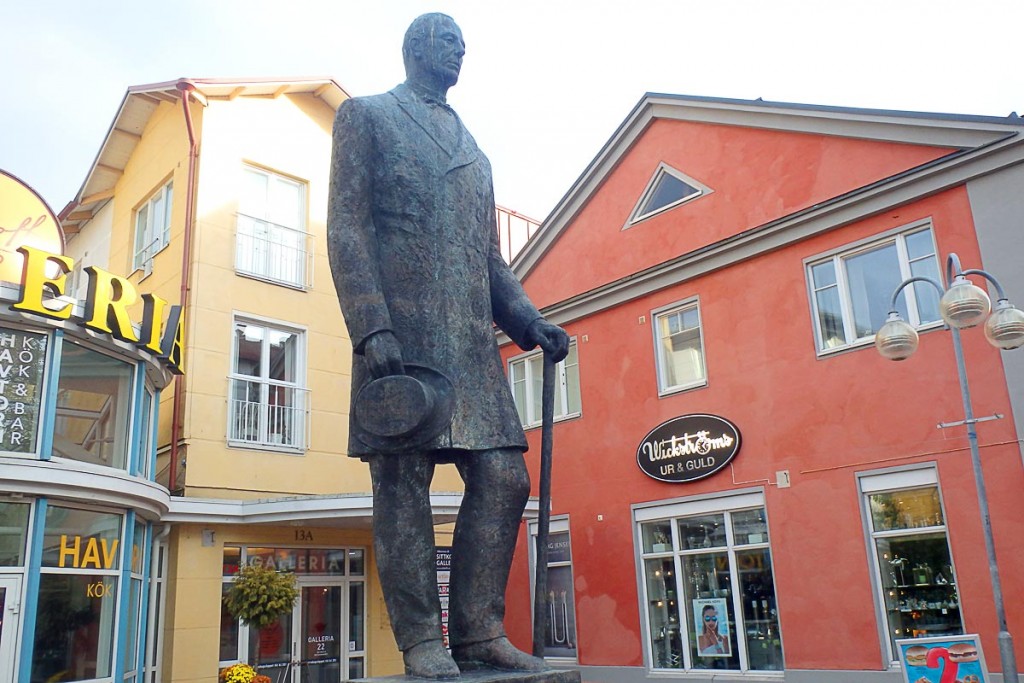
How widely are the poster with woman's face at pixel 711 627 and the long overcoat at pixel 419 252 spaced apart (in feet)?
35.3

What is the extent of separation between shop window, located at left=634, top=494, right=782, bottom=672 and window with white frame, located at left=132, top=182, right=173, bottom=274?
912cm

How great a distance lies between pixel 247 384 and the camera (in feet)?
47.9

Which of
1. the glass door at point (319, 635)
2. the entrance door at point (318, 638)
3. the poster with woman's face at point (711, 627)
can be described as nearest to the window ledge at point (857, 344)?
the poster with woman's face at point (711, 627)

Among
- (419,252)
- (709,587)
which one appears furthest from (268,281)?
(419,252)

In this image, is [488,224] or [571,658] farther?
[571,658]

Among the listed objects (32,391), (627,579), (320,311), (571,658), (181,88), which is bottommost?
(571,658)

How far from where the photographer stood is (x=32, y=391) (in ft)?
34.5

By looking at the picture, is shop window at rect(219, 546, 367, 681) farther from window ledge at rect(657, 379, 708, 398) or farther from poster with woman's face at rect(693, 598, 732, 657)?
window ledge at rect(657, 379, 708, 398)

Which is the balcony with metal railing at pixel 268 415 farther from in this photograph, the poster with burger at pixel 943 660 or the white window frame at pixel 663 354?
the poster with burger at pixel 943 660

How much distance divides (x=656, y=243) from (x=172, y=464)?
829 cm

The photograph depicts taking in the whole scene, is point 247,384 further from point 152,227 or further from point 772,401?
point 772,401

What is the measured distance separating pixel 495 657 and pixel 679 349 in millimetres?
12065

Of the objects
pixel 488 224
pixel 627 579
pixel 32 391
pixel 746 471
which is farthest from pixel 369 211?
pixel 627 579

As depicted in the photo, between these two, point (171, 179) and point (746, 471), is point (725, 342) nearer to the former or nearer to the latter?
point (746, 471)
